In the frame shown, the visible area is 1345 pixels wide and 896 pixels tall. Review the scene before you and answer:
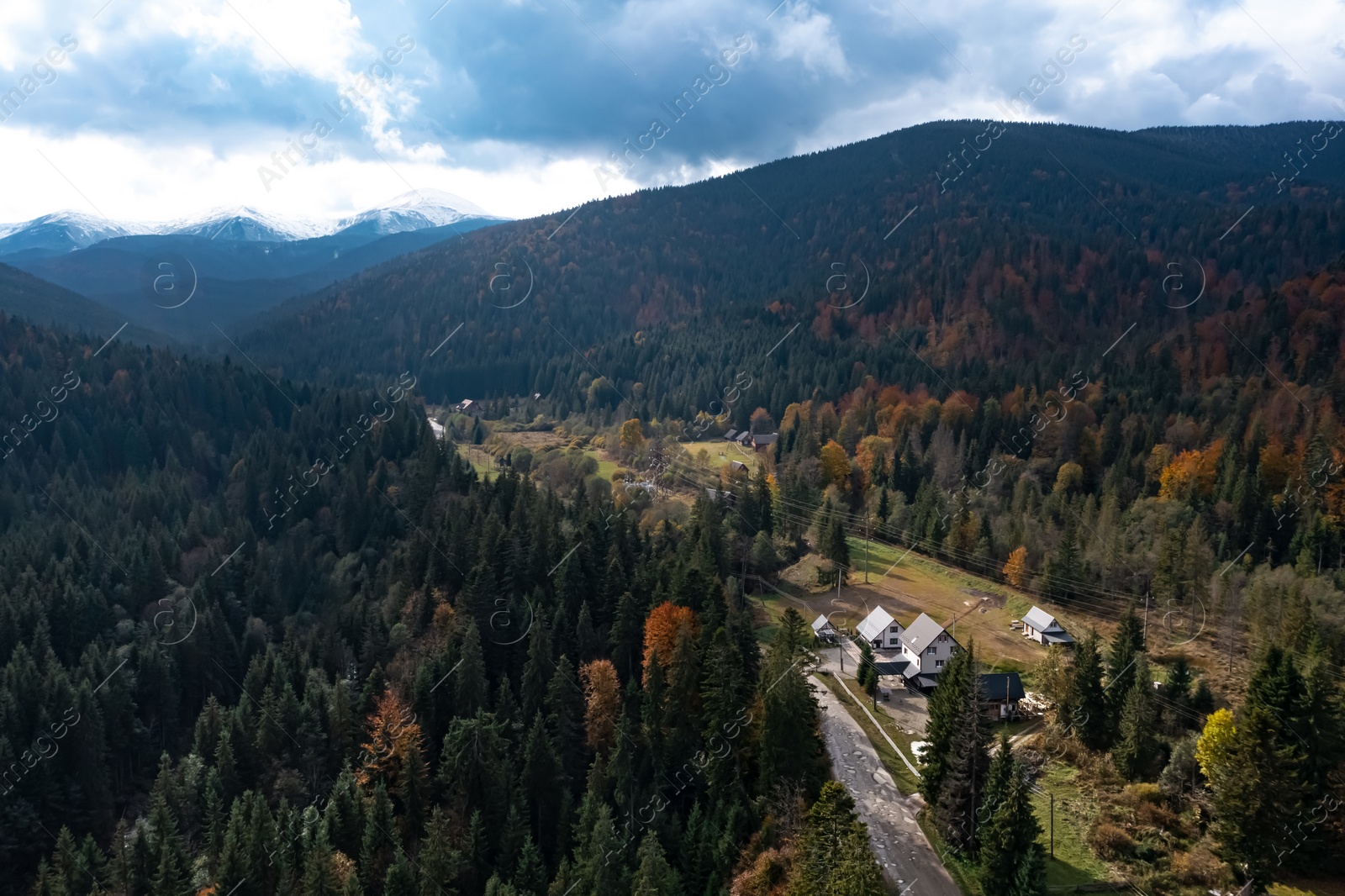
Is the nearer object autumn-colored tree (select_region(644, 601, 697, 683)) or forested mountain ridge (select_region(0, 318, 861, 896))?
forested mountain ridge (select_region(0, 318, 861, 896))

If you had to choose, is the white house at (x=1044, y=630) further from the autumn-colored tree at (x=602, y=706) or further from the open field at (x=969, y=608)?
the autumn-colored tree at (x=602, y=706)

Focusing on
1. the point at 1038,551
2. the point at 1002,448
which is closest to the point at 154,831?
the point at 1038,551

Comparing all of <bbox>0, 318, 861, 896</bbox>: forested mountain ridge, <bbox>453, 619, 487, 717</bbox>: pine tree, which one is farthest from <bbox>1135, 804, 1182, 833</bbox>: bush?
<bbox>453, 619, 487, 717</bbox>: pine tree

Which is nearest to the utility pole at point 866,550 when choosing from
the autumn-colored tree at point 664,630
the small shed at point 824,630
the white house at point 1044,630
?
the small shed at point 824,630

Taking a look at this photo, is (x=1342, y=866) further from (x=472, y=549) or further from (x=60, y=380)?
(x=60, y=380)

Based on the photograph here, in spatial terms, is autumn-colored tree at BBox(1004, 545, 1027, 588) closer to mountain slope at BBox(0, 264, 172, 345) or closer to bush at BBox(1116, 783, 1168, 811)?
bush at BBox(1116, 783, 1168, 811)

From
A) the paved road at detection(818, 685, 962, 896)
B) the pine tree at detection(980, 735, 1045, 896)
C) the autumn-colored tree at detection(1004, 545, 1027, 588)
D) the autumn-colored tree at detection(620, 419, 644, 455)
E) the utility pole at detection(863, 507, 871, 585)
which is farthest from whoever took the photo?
the autumn-colored tree at detection(620, 419, 644, 455)

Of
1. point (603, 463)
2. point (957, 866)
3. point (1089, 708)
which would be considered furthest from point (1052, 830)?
point (603, 463)
